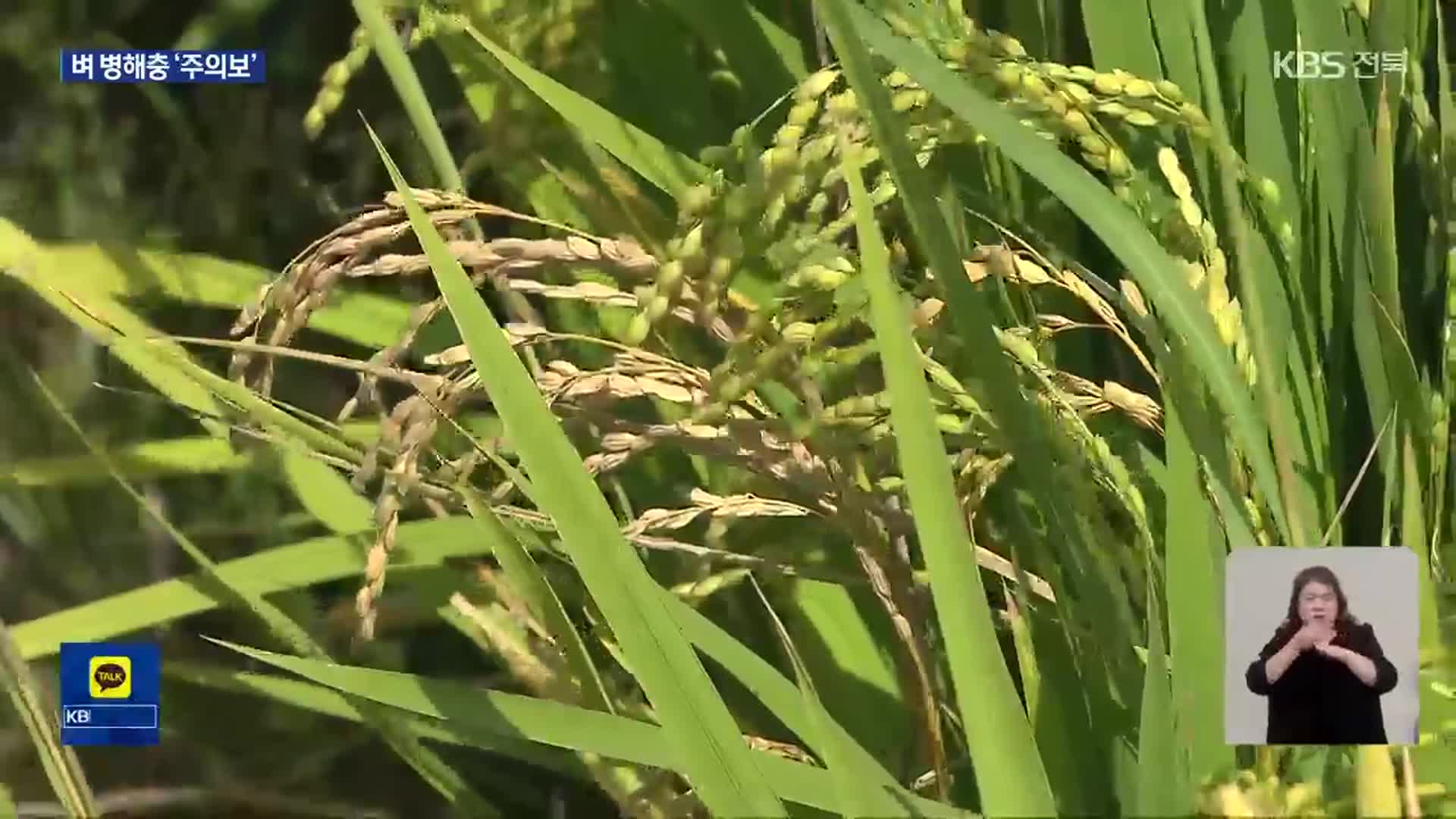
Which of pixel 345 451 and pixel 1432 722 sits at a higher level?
pixel 345 451

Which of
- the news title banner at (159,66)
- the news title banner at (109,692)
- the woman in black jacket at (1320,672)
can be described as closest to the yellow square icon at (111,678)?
the news title banner at (109,692)

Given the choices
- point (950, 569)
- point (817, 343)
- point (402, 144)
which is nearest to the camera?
point (950, 569)

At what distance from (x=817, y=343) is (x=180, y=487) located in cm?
36

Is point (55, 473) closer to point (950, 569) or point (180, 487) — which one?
point (180, 487)

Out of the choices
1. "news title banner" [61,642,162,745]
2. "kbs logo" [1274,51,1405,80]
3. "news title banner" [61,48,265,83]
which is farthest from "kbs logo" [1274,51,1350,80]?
"news title banner" [61,642,162,745]

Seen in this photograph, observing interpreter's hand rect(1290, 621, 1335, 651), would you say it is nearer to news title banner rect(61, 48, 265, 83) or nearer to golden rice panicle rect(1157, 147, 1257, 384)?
golden rice panicle rect(1157, 147, 1257, 384)

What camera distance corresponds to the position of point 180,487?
1.99 ft

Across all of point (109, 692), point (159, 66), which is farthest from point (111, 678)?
point (159, 66)

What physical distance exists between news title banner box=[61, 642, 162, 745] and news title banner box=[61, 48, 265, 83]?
11.7 inches

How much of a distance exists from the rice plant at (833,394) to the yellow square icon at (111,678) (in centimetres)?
1

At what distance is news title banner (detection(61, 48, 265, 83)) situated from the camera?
1.95 feet

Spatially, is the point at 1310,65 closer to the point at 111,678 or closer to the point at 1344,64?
the point at 1344,64

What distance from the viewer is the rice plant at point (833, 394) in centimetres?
41

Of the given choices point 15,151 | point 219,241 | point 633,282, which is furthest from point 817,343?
point 15,151
